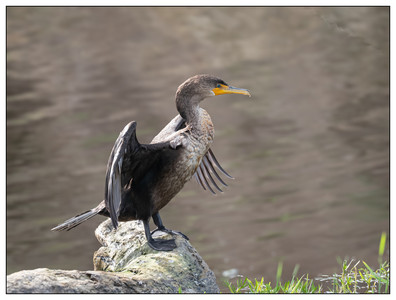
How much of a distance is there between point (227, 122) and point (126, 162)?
28.6 ft

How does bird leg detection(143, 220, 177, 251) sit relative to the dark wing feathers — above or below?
below

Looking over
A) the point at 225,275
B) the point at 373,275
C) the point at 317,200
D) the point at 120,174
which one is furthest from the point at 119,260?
the point at 317,200

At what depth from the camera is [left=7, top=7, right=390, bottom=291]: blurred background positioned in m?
9.58

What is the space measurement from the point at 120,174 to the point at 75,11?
565 inches

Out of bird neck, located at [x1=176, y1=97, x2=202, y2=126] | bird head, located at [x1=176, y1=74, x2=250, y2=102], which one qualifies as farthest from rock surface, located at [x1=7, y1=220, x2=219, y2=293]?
bird head, located at [x1=176, y1=74, x2=250, y2=102]

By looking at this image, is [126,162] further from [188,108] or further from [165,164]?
[188,108]

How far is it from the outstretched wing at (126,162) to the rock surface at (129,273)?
36cm

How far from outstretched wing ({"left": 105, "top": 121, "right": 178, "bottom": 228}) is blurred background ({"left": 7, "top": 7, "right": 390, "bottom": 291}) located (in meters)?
1.94

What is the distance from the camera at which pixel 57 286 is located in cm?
383

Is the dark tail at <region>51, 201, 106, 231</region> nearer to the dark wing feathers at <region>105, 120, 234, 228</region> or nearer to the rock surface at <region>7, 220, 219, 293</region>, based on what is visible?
the dark wing feathers at <region>105, 120, 234, 228</region>

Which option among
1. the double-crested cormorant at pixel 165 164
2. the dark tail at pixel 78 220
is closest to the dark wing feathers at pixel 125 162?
the double-crested cormorant at pixel 165 164

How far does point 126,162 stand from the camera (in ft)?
14.2

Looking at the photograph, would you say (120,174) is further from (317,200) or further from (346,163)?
(346,163)

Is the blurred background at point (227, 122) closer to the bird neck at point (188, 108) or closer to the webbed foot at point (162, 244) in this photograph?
the bird neck at point (188, 108)
